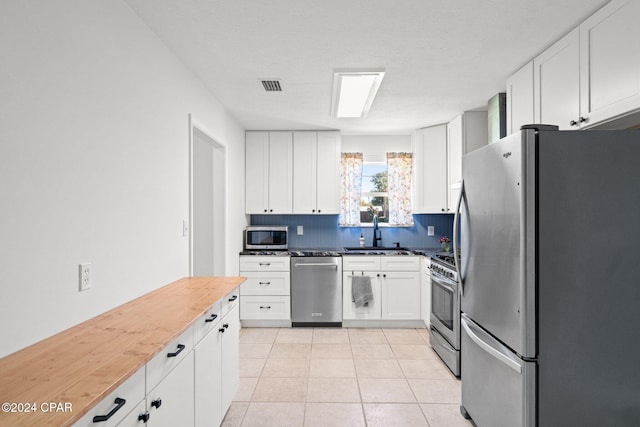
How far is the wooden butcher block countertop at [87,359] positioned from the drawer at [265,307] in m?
2.55

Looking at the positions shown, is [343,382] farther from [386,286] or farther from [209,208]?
[209,208]

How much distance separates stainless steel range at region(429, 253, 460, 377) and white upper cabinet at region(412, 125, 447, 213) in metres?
0.97

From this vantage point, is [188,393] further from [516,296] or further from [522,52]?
[522,52]

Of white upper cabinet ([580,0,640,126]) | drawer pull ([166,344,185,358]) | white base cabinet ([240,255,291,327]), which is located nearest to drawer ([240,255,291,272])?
white base cabinet ([240,255,291,327])

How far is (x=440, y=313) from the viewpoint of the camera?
Result: 347 centimetres

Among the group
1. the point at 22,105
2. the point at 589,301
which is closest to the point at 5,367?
the point at 22,105

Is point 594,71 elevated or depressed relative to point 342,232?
elevated

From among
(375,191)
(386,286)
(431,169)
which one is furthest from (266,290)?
(431,169)

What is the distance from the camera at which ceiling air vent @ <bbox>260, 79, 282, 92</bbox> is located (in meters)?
2.98

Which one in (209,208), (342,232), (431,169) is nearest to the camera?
(209,208)

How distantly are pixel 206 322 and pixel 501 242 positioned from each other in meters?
1.63

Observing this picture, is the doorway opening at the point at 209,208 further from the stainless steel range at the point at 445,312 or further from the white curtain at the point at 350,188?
the stainless steel range at the point at 445,312

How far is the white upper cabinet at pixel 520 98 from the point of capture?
2.55 metres

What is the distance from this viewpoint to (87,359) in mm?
1169
